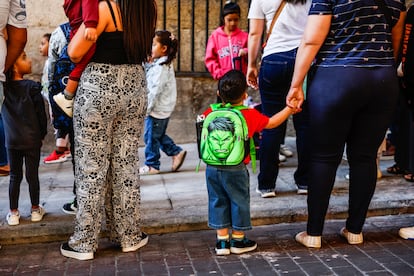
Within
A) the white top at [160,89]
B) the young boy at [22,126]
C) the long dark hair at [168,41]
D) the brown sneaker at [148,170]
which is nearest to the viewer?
the young boy at [22,126]

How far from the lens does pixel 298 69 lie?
423 centimetres

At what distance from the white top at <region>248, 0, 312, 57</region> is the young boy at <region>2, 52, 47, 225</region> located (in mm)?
1964

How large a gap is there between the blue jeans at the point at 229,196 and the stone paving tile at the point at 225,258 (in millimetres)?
245

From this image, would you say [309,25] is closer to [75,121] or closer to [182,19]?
[75,121]

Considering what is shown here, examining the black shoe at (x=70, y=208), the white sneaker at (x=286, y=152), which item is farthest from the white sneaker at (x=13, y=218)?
the white sneaker at (x=286, y=152)

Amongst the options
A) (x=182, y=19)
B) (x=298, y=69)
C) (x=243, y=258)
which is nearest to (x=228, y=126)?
(x=298, y=69)

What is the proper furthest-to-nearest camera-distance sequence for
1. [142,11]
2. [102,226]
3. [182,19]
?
[182,19]
[102,226]
[142,11]

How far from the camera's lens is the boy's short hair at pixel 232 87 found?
4199 mm

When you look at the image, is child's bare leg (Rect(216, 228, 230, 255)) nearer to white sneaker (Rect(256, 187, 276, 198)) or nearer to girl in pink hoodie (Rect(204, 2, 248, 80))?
white sneaker (Rect(256, 187, 276, 198))

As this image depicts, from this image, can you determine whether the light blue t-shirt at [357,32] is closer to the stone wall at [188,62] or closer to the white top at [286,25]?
the white top at [286,25]

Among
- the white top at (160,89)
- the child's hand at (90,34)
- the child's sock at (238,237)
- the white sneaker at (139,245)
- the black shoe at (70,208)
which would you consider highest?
the child's hand at (90,34)

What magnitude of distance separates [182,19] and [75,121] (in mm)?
4019

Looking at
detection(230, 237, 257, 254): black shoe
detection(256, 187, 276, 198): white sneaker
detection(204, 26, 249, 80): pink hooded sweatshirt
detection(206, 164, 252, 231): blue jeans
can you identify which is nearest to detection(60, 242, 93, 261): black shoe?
detection(206, 164, 252, 231): blue jeans

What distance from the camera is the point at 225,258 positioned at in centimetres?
430
